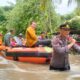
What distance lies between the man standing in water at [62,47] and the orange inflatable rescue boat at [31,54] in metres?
3.54

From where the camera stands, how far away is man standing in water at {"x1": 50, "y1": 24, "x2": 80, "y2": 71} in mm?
8180

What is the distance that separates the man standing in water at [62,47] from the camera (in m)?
8.18

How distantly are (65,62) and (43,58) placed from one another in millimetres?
3889

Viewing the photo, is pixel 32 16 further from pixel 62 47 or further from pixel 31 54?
pixel 62 47

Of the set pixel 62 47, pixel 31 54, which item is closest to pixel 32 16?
pixel 31 54

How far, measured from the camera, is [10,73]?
908cm

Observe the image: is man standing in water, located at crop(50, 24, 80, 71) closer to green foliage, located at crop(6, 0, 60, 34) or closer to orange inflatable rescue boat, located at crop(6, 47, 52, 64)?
orange inflatable rescue boat, located at crop(6, 47, 52, 64)

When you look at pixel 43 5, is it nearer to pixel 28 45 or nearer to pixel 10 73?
pixel 28 45

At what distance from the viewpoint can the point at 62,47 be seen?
830 cm

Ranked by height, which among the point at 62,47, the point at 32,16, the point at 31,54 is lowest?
the point at 31,54

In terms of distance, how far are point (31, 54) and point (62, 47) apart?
4447 millimetres

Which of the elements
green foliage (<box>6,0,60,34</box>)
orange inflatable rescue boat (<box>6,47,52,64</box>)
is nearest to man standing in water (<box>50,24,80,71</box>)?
orange inflatable rescue boat (<box>6,47,52,64</box>)

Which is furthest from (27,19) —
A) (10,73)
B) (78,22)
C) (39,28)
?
(10,73)

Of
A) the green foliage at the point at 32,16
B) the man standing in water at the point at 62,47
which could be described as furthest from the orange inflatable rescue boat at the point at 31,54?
the green foliage at the point at 32,16
